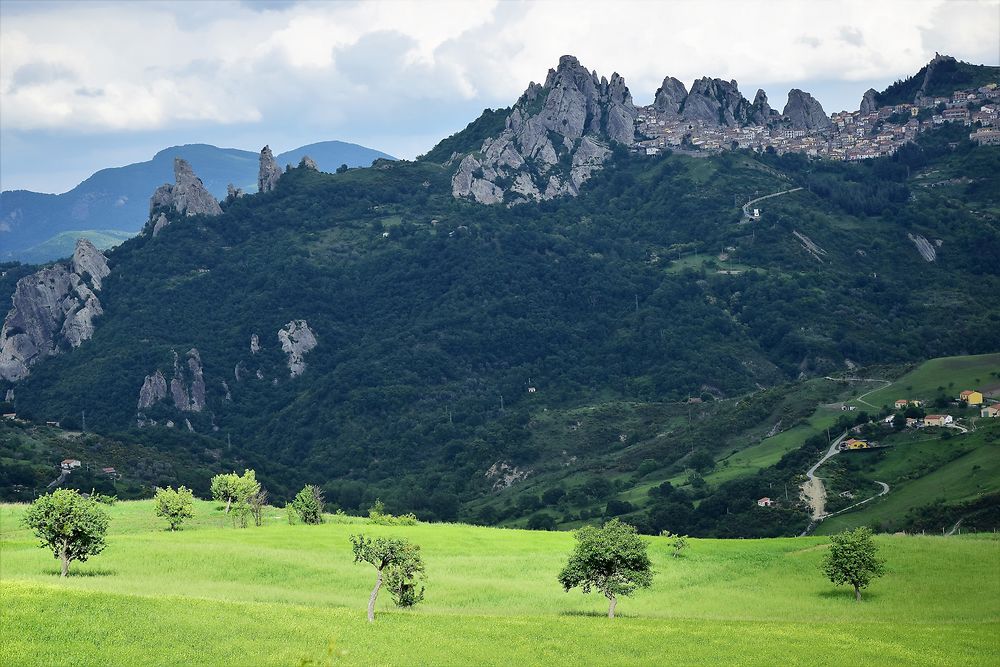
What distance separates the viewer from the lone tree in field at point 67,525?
71812 millimetres

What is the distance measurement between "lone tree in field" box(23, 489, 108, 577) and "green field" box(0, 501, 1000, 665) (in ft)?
4.59

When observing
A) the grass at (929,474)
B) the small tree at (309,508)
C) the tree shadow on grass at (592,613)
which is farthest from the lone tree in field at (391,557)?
the grass at (929,474)

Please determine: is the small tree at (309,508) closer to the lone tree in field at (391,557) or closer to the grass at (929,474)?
the lone tree in field at (391,557)

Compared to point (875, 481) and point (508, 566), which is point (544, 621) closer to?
point (508, 566)

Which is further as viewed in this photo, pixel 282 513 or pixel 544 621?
pixel 282 513

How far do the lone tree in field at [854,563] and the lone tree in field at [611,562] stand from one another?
14.6m

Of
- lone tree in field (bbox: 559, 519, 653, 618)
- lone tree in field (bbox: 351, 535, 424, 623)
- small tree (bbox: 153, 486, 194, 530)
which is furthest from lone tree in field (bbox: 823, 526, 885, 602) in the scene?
small tree (bbox: 153, 486, 194, 530)

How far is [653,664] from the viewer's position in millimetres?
54125

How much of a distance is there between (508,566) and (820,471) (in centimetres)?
10629

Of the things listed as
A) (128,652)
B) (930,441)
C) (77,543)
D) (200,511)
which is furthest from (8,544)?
(930,441)

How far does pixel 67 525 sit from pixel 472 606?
26719 mm

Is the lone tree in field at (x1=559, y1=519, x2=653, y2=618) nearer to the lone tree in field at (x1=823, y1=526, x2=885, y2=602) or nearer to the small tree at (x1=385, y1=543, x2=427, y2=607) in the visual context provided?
the small tree at (x1=385, y1=543, x2=427, y2=607)

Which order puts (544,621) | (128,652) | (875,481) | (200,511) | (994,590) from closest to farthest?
1. (128,652)
2. (544,621)
3. (994,590)
4. (200,511)
5. (875,481)

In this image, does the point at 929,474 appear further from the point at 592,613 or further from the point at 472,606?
the point at 472,606
